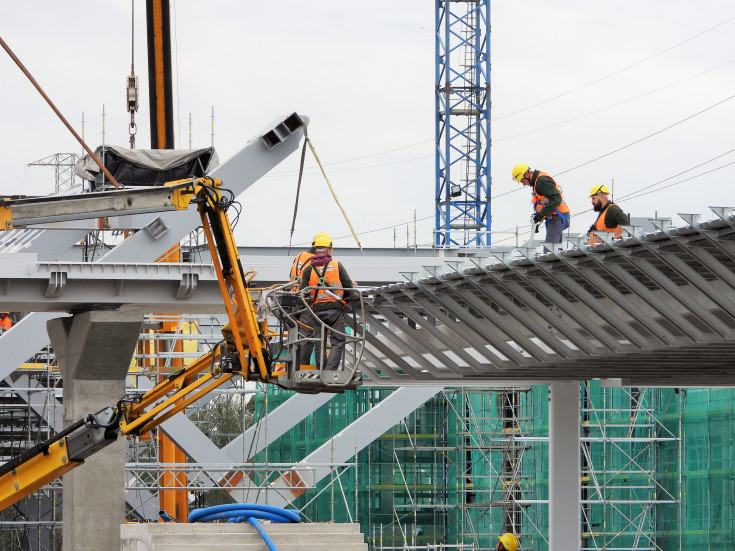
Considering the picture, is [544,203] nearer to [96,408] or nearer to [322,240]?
[322,240]

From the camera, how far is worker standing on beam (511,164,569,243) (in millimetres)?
20234

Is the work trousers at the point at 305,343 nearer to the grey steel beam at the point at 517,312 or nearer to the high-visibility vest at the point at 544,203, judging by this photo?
the grey steel beam at the point at 517,312

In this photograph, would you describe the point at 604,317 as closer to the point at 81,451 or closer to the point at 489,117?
the point at 81,451

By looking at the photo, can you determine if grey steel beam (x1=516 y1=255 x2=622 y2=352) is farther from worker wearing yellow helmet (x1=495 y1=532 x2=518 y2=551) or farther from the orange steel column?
the orange steel column

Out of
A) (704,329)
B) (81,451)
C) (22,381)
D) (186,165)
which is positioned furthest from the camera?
(22,381)

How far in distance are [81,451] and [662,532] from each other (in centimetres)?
2058

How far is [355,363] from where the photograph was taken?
16.4 meters

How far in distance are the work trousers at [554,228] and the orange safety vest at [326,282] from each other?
471cm

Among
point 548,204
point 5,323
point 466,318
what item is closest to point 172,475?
point 5,323

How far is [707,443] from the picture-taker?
31.7 m

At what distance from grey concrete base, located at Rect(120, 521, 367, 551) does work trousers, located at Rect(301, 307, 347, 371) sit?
2.78 m

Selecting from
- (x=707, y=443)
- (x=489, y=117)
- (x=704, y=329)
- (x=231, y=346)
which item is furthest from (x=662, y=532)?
(x=489, y=117)

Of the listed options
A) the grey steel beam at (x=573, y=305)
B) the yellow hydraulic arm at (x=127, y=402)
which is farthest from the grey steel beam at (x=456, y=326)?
the yellow hydraulic arm at (x=127, y=402)

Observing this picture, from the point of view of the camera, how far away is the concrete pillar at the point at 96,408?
25.9m
